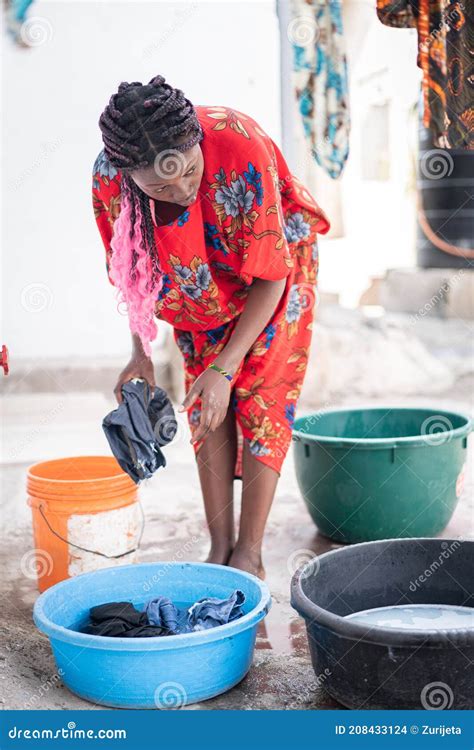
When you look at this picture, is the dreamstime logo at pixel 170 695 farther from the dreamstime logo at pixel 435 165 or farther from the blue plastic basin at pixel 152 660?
the dreamstime logo at pixel 435 165

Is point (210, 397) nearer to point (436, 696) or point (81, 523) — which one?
point (81, 523)

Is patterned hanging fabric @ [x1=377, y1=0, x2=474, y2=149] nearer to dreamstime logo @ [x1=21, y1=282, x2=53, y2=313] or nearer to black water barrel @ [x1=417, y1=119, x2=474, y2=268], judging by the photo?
dreamstime logo @ [x1=21, y1=282, x2=53, y2=313]

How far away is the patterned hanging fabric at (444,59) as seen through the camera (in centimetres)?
285

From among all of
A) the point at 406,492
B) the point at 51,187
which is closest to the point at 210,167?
the point at 406,492

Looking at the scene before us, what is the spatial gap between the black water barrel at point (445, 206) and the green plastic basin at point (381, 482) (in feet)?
16.9

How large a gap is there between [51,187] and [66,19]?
1025 mm

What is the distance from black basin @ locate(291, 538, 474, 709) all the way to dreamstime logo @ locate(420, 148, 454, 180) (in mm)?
6124

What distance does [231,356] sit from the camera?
265 centimetres

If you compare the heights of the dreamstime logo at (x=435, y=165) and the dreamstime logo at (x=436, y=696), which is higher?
the dreamstime logo at (x=435, y=165)

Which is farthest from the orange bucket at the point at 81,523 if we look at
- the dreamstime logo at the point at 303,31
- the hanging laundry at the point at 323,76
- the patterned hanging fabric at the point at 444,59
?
the dreamstime logo at the point at 303,31

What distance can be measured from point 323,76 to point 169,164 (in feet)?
12.7

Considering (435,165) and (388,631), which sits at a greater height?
(435,165)

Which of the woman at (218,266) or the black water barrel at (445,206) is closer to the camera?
the woman at (218,266)

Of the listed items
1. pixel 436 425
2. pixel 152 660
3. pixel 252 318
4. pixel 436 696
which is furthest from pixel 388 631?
pixel 436 425
